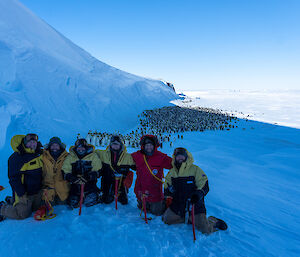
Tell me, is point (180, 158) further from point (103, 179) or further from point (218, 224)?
point (103, 179)

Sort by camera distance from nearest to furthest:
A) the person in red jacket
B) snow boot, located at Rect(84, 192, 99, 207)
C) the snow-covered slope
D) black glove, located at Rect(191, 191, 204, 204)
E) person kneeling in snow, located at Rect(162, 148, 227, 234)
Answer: black glove, located at Rect(191, 191, 204, 204)
person kneeling in snow, located at Rect(162, 148, 227, 234)
the person in red jacket
snow boot, located at Rect(84, 192, 99, 207)
the snow-covered slope

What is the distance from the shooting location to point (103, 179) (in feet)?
11.7

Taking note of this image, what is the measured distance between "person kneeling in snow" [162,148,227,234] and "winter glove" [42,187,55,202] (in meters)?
1.98

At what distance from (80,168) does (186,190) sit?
1.88m

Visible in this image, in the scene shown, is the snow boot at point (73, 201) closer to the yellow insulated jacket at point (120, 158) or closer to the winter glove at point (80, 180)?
the winter glove at point (80, 180)

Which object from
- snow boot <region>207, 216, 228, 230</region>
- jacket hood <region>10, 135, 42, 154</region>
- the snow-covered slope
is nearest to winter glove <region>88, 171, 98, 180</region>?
jacket hood <region>10, 135, 42, 154</region>

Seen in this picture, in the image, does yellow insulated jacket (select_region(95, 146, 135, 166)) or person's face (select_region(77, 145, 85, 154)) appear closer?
person's face (select_region(77, 145, 85, 154))

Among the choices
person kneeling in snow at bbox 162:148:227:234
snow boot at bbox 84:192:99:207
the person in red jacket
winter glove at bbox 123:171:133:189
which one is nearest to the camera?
person kneeling in snow at bbox 162:148:227:234

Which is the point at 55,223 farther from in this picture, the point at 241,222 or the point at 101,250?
the point at 241,222

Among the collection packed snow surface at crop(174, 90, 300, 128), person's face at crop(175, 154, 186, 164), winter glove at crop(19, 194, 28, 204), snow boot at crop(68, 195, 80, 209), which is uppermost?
packed snow surface at crop(174, 90, 300, 128)

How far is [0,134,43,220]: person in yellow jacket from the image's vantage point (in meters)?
2.95

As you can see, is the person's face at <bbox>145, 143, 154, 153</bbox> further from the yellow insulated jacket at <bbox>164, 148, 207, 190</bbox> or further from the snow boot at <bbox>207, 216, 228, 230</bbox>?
the snow boot at <bbox>207, 216, 228, 230</bbox>

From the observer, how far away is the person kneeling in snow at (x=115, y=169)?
3.42 metres

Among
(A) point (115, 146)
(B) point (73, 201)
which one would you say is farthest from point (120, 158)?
(B) point (73, 201)
